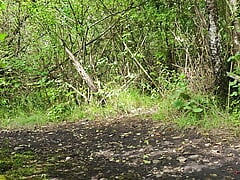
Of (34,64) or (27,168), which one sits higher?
(34,64)

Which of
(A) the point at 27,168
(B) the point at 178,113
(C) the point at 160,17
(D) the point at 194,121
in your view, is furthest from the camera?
(C) the point at 160,17

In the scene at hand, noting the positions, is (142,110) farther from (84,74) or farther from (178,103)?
(84,74)

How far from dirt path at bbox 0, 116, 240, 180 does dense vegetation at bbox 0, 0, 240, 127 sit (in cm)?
84

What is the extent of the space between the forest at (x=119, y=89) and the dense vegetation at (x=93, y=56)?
2 centimetres

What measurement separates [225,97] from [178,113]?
29.0 inches

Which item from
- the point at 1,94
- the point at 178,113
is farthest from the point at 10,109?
the point at 178,113

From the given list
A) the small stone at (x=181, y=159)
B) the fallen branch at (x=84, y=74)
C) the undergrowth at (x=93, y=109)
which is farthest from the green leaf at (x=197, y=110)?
the fallen branch at (x=84, y=74)

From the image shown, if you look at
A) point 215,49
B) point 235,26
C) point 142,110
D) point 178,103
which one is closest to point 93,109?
point 142,110

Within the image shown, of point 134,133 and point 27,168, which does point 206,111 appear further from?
point 27,168

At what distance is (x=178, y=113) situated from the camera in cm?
565

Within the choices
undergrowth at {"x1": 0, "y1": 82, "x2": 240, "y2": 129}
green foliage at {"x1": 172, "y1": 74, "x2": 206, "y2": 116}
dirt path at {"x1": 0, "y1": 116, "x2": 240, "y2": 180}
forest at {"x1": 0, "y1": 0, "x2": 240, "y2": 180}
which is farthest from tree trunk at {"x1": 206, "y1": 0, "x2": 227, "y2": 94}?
dirt path at {"x1": 0, "y1": 116, "x2": 240, "y2": 180}

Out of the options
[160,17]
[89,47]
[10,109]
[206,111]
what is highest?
[160,17]

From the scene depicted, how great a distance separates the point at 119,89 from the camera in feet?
24.9

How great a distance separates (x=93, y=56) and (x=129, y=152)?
4657 mm
